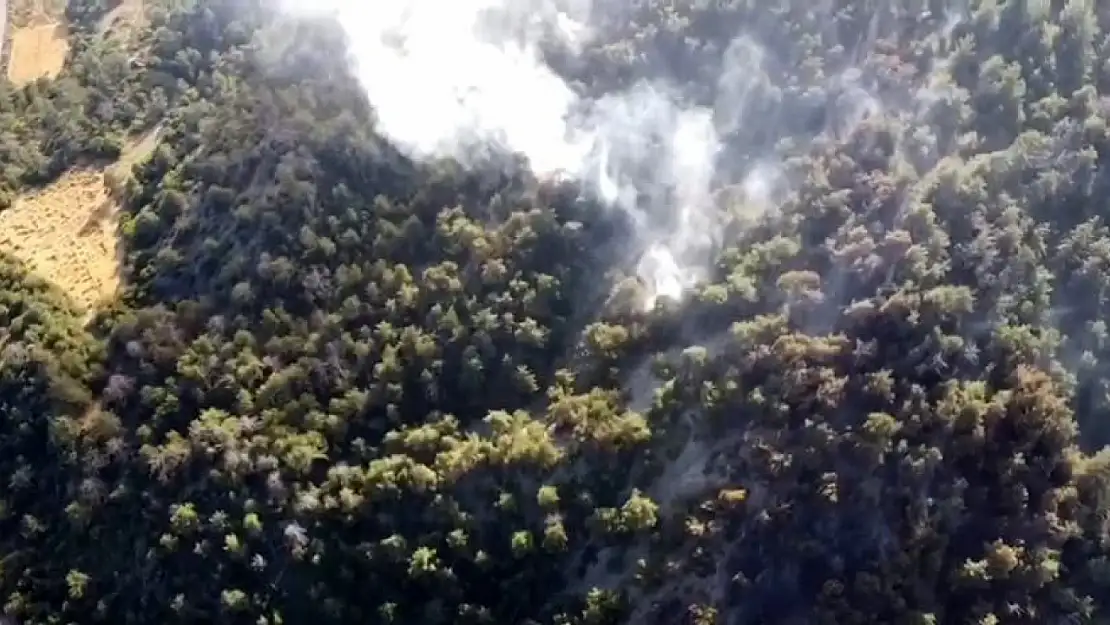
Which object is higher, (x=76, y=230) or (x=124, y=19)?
(x=124, y=19)

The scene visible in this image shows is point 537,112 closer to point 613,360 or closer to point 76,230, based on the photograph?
point 613,360

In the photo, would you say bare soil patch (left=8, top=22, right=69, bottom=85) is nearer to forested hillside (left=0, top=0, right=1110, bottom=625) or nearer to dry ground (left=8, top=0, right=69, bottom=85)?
dry ground (left=8, top=0, right=69, bottom=85)

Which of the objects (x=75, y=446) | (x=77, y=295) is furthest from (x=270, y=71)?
(x=75, y=446)

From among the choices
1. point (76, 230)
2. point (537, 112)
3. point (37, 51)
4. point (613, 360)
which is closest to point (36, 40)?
point (37, 51)

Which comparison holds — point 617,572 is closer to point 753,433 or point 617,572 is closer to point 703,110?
point 753,433

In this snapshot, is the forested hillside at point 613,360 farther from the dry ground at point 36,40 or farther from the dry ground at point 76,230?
the dry ground at point 36,40
